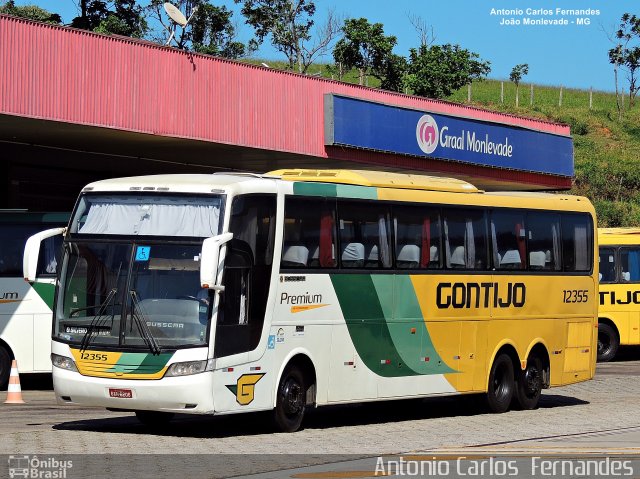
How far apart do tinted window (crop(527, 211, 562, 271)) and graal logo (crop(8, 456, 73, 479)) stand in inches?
413

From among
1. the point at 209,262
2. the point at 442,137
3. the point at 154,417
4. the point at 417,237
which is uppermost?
the point at 442,137

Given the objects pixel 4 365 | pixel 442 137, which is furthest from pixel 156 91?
pixel 442 137

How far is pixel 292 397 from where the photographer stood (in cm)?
1614

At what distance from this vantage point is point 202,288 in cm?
1485

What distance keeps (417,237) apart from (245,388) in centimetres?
434

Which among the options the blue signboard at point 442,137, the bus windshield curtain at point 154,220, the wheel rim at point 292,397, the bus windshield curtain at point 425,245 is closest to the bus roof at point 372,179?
the bus windshield curtain at point 425,245

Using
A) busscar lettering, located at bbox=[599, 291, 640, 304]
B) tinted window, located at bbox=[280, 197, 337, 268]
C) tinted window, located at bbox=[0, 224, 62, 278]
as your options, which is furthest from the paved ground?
busscar lettering, located at bbox=[599, 291, 640, 304]

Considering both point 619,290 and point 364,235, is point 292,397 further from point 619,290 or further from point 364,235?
point 619,290

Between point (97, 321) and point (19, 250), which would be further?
point (19, 250)

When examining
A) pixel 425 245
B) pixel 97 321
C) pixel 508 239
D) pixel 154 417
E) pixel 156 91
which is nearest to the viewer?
pixel 97 321

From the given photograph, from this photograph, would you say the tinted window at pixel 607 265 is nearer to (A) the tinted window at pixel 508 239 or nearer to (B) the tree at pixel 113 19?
(A) the tinted window at pixel 508 239

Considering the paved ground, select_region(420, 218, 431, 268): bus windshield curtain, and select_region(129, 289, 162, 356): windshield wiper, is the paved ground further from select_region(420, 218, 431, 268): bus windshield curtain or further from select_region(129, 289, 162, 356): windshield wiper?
select_region(420, 218, 431, 268): bus windshield curtain

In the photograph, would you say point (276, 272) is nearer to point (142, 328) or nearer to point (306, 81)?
point (142, 328)

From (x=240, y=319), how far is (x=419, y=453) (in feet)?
9.99
